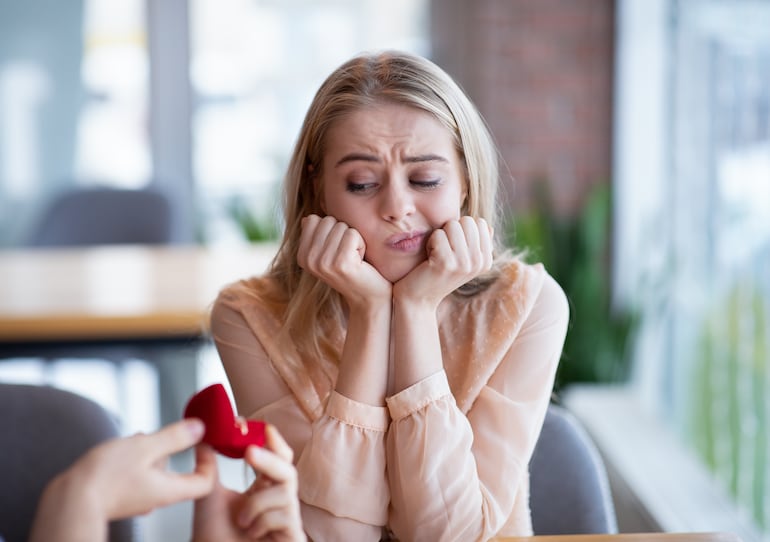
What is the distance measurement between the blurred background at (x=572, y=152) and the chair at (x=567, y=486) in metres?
1.16

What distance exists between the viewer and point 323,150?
5.01 feet

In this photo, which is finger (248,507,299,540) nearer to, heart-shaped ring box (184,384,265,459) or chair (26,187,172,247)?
heart-shaped ring box (184,384,265,459)

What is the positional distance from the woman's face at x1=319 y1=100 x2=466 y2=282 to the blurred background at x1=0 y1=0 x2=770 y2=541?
1.45m

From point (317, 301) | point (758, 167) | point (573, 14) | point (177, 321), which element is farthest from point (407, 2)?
point (317, 301)

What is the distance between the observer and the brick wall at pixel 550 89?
4.94 metres

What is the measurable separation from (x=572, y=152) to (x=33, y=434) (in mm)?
3791

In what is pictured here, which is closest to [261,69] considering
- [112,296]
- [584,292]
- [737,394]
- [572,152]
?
[572,152]

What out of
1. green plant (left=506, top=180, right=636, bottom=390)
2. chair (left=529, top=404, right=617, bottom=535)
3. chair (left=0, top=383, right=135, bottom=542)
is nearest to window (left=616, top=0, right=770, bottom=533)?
green plant (left=506, top=180, right=636, bottom=390)

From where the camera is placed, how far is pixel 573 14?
4.93 metres

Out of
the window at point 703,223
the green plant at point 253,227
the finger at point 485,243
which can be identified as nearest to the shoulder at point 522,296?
the finger at point 485,243

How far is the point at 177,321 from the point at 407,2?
3.27 meters

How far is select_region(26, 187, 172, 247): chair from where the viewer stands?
4062mm

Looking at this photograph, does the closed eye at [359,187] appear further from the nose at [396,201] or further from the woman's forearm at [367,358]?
the woman's forearm at [367,358]

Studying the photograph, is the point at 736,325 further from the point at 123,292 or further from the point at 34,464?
the point at 34,464
